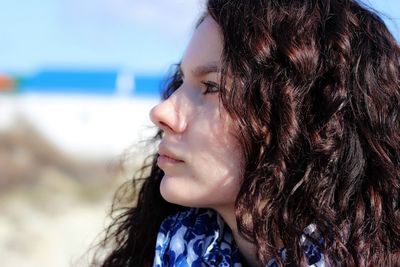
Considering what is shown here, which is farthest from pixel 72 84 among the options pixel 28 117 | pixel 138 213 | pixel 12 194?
pixel 138 213

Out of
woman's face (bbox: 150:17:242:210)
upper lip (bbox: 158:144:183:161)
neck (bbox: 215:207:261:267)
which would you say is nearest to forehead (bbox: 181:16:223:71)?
woman's face (bbox: 150:17:242:210)

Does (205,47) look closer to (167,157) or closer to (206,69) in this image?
(206,69)

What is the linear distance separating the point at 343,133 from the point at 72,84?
1110 cm

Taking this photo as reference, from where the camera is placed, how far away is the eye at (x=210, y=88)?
3.87 feet

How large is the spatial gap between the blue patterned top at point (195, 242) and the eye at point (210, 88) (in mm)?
A: 256

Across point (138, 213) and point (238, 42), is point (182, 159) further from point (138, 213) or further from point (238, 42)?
point (138, 213)

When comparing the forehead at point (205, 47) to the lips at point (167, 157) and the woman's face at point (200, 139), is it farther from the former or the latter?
the lips at point (167, 157)

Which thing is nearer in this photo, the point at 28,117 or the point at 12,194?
the point at 12,194

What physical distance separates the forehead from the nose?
77 mm

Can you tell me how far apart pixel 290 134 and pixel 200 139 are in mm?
154

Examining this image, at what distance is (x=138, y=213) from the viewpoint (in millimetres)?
1459

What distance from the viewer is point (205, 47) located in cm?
121

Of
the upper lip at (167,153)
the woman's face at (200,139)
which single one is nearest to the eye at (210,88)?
the woman's face at (200,139)

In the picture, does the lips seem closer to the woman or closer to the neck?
the woman
